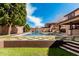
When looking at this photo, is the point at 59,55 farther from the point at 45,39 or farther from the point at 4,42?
the point at 4,42

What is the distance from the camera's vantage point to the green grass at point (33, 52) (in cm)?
675

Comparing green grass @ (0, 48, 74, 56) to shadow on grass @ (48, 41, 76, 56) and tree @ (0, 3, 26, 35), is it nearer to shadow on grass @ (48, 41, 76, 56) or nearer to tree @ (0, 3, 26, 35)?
shadow on grass @ (48, 41, 76, 56)

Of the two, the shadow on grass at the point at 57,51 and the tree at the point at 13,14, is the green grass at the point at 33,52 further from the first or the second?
the tree at the point at 13,14

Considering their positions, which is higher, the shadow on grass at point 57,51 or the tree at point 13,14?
the tree at point 13,14

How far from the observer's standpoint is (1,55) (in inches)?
261

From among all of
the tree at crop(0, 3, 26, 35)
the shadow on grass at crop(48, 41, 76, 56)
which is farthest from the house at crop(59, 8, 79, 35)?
the tree at crop(0, 3, 26, 35)

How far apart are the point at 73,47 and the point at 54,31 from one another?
2.56 feet

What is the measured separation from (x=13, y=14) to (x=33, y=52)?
1355mm

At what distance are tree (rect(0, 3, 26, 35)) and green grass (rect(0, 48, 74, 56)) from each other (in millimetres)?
616

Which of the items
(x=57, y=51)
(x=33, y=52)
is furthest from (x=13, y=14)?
(x=57, y=51)

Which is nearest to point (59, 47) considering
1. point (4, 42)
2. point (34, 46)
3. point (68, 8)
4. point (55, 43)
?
point (55, 43)

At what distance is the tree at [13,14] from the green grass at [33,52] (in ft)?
2.02

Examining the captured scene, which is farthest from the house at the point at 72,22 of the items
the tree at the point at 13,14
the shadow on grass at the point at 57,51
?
the tree at the point at 13,14

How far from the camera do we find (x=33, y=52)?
6.88 metres
